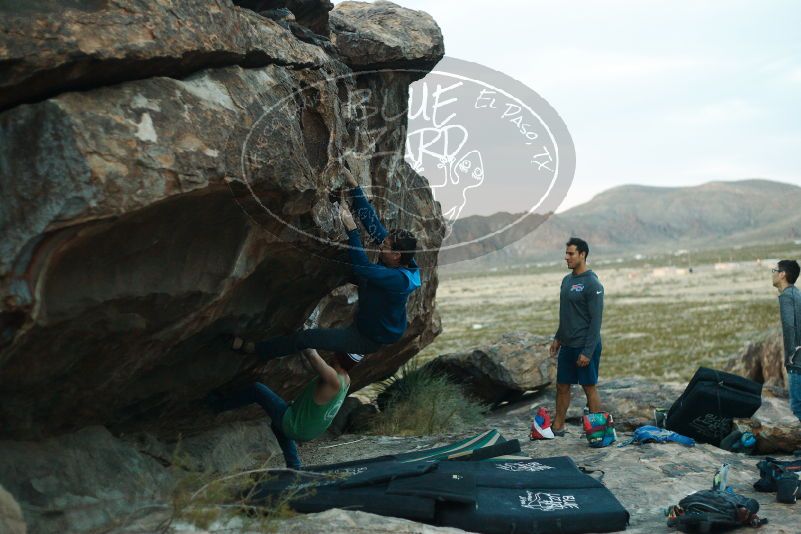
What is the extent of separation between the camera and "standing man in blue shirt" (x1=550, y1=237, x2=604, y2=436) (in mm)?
8766

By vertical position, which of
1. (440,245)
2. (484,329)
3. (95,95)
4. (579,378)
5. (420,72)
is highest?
(420,72)

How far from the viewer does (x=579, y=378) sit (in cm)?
896

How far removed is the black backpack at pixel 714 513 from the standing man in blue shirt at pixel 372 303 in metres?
2.37

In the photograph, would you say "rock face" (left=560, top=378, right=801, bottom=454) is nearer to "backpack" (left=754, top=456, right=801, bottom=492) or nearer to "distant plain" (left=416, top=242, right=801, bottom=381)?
"backpack" (left=754, top=456, right=801, bottom=492)

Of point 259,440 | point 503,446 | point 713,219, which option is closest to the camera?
point 503,446

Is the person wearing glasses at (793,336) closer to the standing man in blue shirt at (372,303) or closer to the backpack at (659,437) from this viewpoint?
the backpack at (659,437)

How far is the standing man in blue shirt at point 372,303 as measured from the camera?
650 cm

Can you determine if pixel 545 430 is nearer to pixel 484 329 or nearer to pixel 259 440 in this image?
pixel 259 440

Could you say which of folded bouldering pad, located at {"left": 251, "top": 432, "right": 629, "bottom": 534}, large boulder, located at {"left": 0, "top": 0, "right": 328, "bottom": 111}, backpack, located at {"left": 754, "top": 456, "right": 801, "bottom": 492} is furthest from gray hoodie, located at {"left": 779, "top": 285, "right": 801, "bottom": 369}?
large boulder, located at {"left": 0, "top": 0, "right": 328, "bottom": 111}

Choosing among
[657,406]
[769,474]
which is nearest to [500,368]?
[657,406]

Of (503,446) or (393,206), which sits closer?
(503,446)

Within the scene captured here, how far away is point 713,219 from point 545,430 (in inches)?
7443

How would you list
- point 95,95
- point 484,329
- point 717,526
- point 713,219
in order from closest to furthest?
point 95,95 → point 717,526 → point 484,329 → point 713,219

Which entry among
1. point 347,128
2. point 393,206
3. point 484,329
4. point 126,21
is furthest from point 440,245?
point 484,329
